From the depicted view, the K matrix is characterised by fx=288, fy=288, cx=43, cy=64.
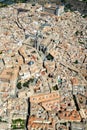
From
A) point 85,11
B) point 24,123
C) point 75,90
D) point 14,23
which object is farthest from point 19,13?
point 24,123

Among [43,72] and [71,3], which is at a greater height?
[71,3]

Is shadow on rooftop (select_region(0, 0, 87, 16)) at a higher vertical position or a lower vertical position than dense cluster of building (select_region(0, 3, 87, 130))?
higher

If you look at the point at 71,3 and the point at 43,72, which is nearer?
the point at 43,72

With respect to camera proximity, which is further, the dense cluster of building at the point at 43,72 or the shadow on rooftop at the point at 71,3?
the shadow on rooftop at the point at 71,3

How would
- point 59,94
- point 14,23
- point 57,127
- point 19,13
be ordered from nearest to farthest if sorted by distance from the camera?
point 57,127
point 59,94
point 14,23
point 19,13

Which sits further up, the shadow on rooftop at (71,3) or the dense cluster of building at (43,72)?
the shadow on rooftop at (71,3)

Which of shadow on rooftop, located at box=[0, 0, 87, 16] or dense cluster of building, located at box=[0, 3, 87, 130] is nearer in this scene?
dense cluster of building, located at box=[0, 3, 87, 130]

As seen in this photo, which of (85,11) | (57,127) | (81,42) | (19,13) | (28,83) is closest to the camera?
(57,127)

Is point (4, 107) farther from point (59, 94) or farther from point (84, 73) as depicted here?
point (84, 73)
